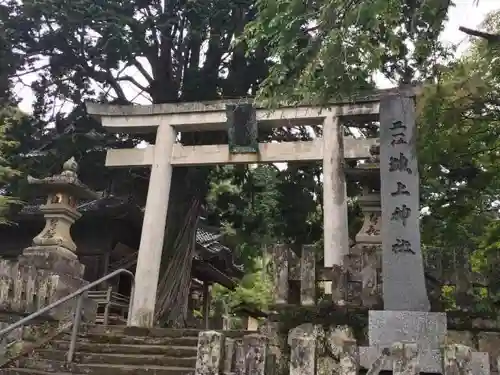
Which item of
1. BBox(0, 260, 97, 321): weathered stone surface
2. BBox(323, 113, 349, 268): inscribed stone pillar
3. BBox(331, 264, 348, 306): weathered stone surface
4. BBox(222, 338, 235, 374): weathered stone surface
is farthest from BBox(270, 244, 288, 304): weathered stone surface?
BBox(0, 260, 97, 321): weathered stone surface

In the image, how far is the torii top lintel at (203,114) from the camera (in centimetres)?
986

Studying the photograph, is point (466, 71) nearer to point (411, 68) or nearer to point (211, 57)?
point (411, 68)

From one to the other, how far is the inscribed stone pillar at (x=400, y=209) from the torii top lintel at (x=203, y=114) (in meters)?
3.49

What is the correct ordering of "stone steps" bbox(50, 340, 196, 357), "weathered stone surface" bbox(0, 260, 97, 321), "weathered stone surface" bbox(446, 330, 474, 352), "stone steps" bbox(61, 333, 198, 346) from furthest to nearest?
"stone steps" bbox(61, 333, 198, 346) → "stone steps" bbox(50, 340, 196, 357) → "weathered stone surface" bbox(0, 260, 97, 321) → "weathered stone surface" bbox(446, 330, 474, 352)

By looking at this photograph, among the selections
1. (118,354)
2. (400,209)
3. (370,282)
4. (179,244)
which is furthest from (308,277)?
(179,244)

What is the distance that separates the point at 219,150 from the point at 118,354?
15.7 feet

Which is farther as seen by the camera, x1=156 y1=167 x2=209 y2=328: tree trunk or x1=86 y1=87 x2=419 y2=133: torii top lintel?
x1=156 y1=167 x2=209 y2=328: tree trunk

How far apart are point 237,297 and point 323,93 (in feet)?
61.5

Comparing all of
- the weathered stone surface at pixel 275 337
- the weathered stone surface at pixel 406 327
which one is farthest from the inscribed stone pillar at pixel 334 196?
the weathered stone surface at pixel 406 327

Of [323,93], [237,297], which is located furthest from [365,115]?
[237,297]

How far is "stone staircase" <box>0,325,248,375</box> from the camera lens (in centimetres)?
622

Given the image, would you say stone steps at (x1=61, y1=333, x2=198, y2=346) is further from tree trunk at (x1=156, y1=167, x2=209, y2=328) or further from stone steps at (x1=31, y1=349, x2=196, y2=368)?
tree trunk at (x1=156, y1=167, x2=209, y2=328)

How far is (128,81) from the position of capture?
45.6ft

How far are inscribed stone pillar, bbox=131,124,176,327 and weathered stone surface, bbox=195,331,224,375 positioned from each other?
651cm
